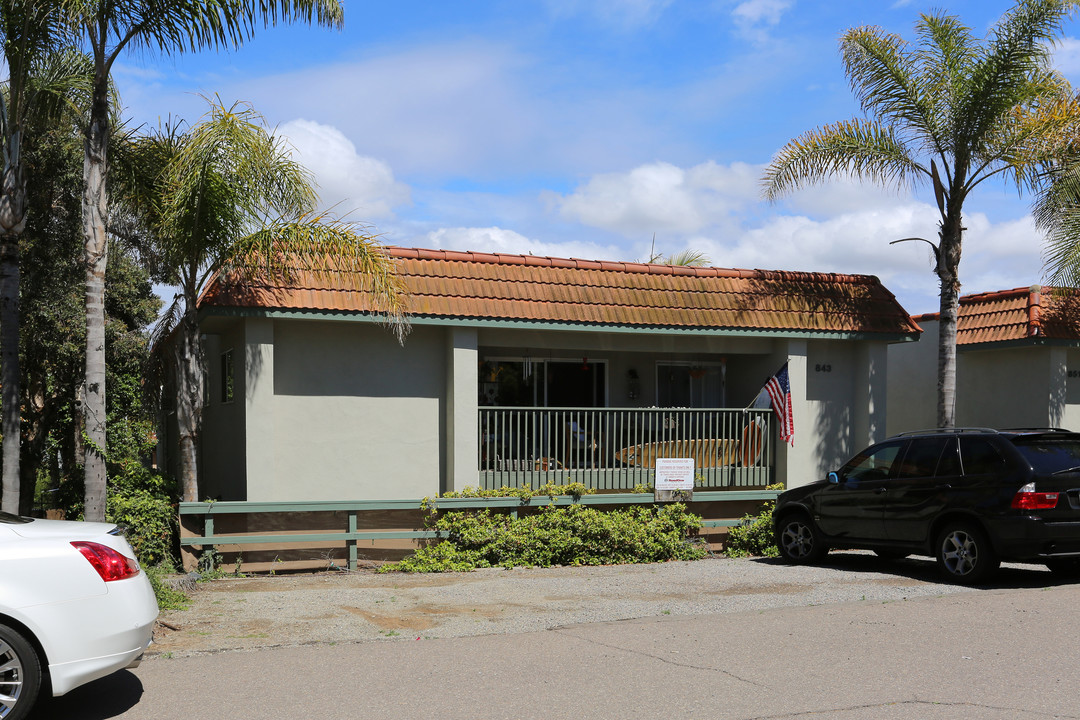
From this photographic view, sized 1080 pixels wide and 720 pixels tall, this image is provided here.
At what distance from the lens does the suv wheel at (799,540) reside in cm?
1286

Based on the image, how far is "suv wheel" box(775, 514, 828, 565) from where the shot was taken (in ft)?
42.2

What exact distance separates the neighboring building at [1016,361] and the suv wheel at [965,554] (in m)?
8.24

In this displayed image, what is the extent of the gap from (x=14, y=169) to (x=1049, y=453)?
40.0 feet

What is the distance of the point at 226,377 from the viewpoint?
53.4 ft

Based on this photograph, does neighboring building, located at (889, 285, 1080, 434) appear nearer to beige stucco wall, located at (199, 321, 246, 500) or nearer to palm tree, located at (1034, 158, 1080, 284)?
palm tree, located at (1034, 158, 1080, 284)

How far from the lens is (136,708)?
20.3 ft

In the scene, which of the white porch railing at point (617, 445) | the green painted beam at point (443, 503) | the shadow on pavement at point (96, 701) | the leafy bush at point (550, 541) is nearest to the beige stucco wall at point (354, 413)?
Result: the white porch railing at point (617, 445)

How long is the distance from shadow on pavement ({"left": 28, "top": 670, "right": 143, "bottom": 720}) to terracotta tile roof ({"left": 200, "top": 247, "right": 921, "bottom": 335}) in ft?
23.5

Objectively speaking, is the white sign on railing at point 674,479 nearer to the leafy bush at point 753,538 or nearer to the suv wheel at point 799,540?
the leafy bush at point 753,538

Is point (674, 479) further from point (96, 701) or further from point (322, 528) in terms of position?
point (96, 701)

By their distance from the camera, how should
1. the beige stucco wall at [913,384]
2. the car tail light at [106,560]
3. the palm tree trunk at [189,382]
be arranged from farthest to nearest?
the beige stucco wall at [913,384] → the palm tree trunk at [189,382] → the car tail light at [106,560]

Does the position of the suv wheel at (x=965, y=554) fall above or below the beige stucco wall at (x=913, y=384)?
below

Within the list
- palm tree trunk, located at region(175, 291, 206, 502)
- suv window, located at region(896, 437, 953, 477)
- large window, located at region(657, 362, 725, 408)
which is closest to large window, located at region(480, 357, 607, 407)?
large window, located at region(657, 362, 725, 408)

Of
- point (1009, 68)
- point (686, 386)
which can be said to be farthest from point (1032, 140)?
point (686, 386)
